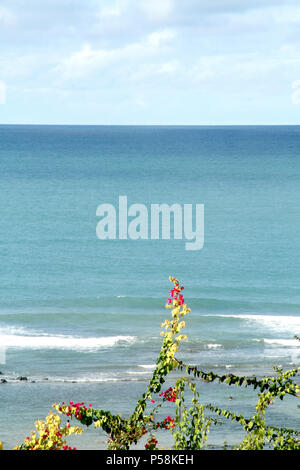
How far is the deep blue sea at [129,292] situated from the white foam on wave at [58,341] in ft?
0.21

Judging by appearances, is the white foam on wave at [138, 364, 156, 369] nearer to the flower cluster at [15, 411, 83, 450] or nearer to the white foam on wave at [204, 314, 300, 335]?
the white foam on wave at [204, 314, 300, 335]

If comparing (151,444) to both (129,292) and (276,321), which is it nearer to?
(276,321)

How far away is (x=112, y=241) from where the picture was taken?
173 feet

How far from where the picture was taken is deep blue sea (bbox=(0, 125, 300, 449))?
66.7 ft

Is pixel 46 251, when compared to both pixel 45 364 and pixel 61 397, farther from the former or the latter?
pixel 61 397

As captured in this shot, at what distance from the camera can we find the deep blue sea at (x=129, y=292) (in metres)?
20.3

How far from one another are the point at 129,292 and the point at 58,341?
11.0 m

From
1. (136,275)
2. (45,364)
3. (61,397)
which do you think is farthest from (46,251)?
(61,397)

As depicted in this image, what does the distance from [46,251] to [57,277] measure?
7595mm

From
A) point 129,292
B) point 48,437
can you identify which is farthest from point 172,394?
point 129,292

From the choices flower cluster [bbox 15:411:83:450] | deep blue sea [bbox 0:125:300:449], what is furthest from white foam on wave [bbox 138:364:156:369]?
flower cluster [bbox 15:411:83:450]

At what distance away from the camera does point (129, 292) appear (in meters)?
36.8

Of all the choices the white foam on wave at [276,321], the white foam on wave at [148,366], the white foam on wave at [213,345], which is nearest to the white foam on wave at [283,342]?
the white foam on wave at [276,321]

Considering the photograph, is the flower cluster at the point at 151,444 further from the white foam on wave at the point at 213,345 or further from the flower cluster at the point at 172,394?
the white foam on wave at the point at 213,345
